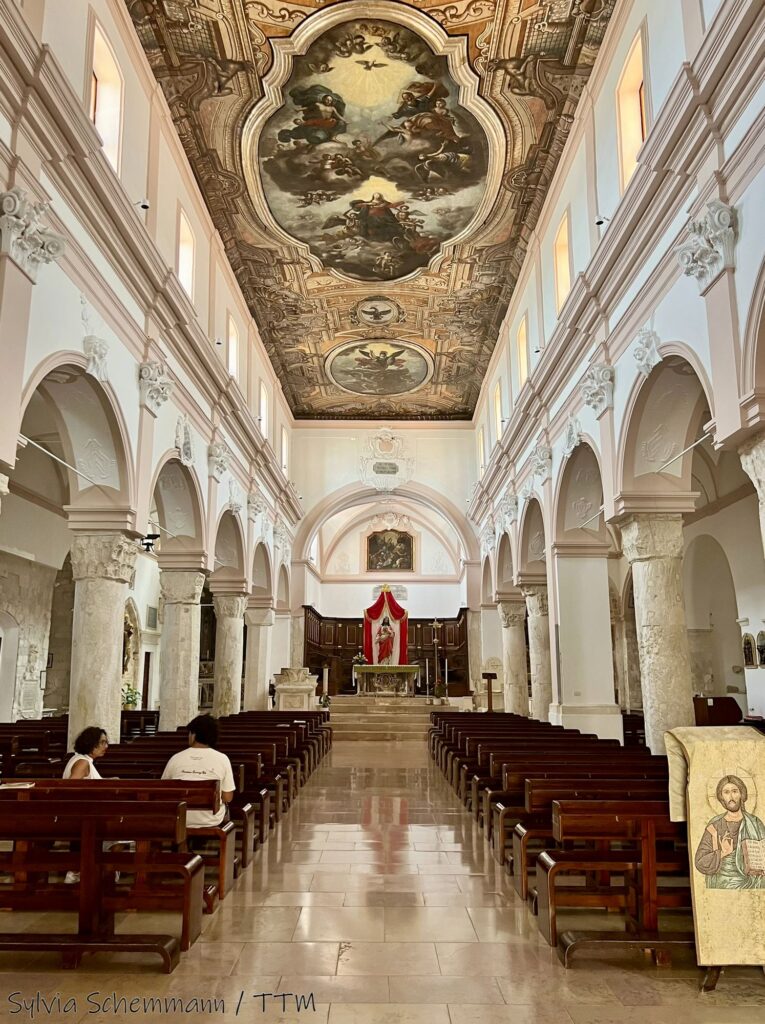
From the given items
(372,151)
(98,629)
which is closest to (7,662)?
(98,629)

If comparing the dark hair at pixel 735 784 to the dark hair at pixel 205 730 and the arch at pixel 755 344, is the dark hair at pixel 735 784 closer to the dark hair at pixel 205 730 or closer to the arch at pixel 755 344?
the arch at pixel 755 344

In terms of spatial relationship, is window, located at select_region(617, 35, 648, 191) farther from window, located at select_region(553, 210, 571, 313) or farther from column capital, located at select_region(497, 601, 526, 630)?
column capital, located at select_region(497, 601, 526, 630)

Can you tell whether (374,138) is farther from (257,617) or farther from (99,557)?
(257,617)

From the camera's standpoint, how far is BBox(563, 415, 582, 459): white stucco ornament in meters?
13.1

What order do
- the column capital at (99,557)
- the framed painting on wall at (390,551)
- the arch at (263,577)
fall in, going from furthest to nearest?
1. the framed painting on wall at (390,551)
2. the arch at (263,577)
3. the column capital at (99,557)

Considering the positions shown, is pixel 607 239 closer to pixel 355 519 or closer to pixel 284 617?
pixel 284 617

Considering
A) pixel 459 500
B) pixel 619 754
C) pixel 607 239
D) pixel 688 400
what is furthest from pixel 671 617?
pixel 459 500

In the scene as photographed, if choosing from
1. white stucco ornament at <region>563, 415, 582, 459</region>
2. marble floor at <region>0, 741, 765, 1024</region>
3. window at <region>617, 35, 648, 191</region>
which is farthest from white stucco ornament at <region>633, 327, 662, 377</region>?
marble floor at <region>0, 741, 765, 1024</region>

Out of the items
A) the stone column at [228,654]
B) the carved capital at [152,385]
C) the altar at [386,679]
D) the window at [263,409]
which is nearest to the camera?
the carved capital at [152,385]

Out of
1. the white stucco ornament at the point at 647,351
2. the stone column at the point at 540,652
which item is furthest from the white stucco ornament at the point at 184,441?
the stone column at the point at 540,652

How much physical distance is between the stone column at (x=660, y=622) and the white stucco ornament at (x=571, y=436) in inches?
104

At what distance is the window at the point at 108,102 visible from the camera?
10222mm

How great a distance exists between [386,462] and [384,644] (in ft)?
22.8

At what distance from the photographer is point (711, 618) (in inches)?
804
